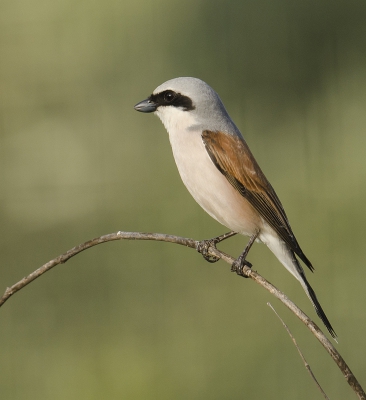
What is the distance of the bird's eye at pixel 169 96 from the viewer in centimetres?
165

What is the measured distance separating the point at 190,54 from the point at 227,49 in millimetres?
217

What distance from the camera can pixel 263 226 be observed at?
5.54 feet

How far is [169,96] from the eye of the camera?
1657mm

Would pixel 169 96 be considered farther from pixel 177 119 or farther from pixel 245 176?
pixel 245 176

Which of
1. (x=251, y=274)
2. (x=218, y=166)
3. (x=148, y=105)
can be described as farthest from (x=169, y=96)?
(x=251, y=274)

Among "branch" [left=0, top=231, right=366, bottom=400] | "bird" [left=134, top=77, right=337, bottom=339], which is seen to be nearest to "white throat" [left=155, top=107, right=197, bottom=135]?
"bird" [left=134, top=77, right=337, bottom=339]

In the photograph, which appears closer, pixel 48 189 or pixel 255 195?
pixel 255 195

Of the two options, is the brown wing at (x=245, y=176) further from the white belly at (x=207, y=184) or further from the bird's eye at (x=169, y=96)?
the bird's eye at (x=169, y=96)

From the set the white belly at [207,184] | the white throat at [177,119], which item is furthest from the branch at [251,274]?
the white throat at [177,119]

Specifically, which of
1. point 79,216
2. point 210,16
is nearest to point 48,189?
point 79,216

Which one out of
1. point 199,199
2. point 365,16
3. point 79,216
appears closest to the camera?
point 199,199

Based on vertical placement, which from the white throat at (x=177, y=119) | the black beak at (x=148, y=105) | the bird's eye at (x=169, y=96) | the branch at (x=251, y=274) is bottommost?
the branch at (x=251, y=274)

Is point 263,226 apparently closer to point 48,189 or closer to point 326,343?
point 326,343

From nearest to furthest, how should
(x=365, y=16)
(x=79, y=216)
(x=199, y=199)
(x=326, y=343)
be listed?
(x=326, y=343) → (x=199, y=199) → (x=79, y=216) → (x=365, y=16)
